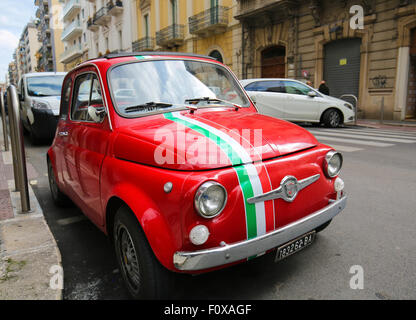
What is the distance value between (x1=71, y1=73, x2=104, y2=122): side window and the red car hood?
1.90 feet

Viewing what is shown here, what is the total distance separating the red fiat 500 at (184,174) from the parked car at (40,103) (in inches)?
220

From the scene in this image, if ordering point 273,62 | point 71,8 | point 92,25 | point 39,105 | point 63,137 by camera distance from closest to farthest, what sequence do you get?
point 63,137 < point 39,105 < point 273,62 < point 92,25 < point 71,8

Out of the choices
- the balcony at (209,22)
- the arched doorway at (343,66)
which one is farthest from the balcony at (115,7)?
the arched doorway at (343,66)

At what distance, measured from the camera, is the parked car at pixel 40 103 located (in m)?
8.23

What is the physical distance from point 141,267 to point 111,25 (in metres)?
40.4

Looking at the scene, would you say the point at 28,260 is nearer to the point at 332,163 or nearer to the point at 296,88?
the point at 332,163

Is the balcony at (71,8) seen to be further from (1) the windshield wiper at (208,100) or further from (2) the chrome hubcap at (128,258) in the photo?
(2) the chrome hubcap at (128,258)

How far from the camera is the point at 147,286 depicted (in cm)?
204

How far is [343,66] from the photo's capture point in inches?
655

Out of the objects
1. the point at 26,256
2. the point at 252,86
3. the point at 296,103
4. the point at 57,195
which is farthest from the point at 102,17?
the point at 26,256

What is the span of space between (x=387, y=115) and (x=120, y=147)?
15.1m

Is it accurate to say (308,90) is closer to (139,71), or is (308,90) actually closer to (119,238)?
(139,71)

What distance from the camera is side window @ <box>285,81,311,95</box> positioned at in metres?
11.6

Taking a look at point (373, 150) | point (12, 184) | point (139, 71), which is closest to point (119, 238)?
point (139, 71)
